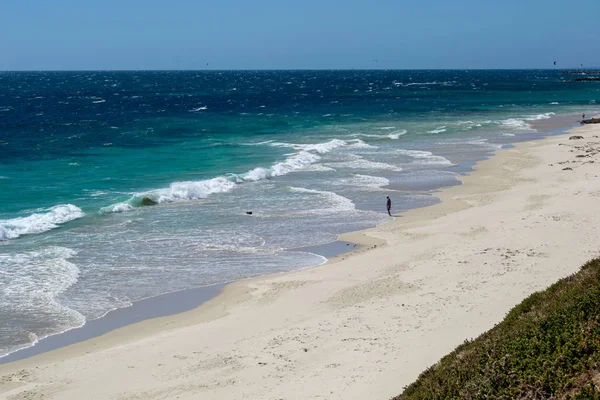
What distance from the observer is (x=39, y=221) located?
2820 cm

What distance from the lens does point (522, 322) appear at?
10.6 meters

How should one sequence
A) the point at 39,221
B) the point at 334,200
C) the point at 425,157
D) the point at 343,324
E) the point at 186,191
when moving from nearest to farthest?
1. the point at 343,324
2. the point at 39,221
3. the point at 334,200
4. the point at 186,191
5. the point at 425,157

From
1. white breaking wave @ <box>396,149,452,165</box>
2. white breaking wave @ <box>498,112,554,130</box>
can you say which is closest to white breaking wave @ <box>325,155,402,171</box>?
white breaking wave @ <box>396,149,452,165</box>

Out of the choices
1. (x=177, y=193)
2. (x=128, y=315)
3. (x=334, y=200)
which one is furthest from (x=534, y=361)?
(x=177, y=193)

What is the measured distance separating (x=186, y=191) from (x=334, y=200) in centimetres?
788

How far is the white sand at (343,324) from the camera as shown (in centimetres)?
1309

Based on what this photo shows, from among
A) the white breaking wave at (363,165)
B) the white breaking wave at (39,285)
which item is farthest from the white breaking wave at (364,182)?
the white breaking wave at (39,285)

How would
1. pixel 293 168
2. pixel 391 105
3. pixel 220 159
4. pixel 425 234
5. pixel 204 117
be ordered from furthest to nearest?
pixel 391 105
pixel 204 117
pixel 220 159
pixel 293 168
pixel 425 234

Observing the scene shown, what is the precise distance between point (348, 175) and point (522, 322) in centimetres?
2919

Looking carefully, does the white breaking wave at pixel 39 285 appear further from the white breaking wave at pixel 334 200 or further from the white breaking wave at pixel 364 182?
the white breaking wave at pixel 364 182

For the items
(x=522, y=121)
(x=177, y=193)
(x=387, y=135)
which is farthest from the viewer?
(x=522, y=121)

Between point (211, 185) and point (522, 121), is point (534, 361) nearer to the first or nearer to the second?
point (211, 185)

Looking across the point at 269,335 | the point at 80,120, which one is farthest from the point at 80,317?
the point at 80,120

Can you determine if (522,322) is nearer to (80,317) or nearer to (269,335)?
(269,335)
